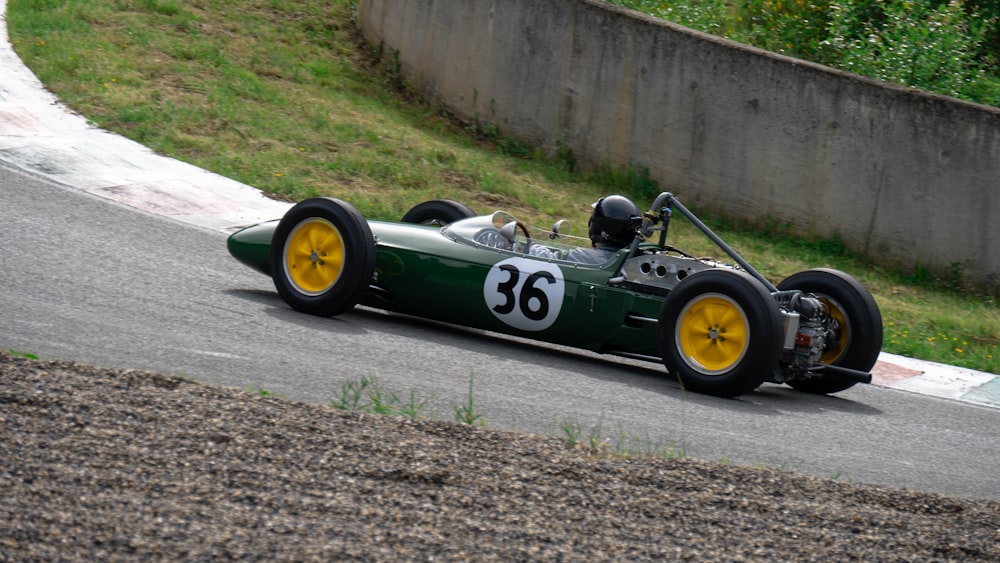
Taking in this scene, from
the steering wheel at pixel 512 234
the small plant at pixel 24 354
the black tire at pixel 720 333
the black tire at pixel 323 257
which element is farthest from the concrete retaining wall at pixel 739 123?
the small plant at pixel 24 354

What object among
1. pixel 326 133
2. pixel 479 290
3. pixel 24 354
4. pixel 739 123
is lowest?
pixel 24 354

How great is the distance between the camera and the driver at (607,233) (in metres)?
8.38

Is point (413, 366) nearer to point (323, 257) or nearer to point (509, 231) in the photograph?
point (323, 257)

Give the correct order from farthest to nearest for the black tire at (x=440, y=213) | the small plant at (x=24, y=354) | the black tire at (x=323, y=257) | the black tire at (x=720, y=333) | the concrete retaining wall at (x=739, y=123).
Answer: the concrete retaining wall at (x=739, y=123) → the black tire at (x=440, y=213) → the black tire at (x=323, y=257) → the black tire at (x=720, y=333) → the small plant at (x=24, y=354)

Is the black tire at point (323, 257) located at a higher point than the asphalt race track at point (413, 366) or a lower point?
higher

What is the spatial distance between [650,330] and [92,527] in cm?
487

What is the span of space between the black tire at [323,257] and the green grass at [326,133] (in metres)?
3.38

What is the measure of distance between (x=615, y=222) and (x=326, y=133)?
640cm

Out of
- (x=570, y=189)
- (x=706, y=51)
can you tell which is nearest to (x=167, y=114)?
(x=570, y=189)

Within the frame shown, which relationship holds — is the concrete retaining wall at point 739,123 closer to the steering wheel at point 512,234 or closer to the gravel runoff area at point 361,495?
the steering wheel at point 512,234

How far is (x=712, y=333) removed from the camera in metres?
7.60

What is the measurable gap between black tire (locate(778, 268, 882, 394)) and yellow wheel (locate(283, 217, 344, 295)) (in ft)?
10.7

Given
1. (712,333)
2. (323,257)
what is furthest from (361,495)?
(323,257)

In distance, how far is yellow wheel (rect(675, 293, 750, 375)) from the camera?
7.52 metres
